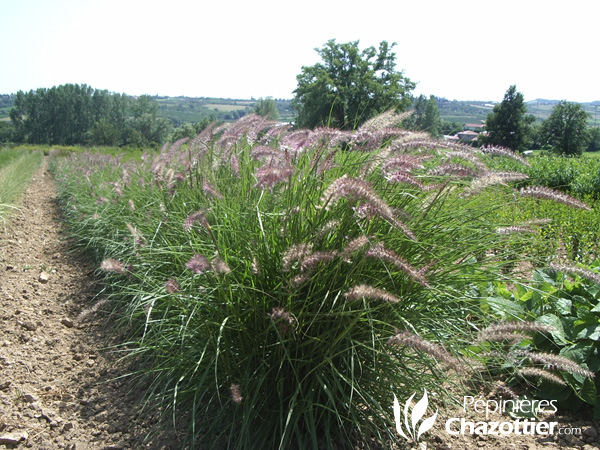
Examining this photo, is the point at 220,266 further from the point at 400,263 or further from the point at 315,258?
the point at 400,263

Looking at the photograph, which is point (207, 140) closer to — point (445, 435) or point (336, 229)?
point (336, 229)

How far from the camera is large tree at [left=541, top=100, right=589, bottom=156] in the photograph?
168ft

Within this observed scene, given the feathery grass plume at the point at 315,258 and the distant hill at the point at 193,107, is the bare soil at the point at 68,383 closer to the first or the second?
the feathery grass plume at the point at 315,258

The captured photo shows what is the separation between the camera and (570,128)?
52719mm

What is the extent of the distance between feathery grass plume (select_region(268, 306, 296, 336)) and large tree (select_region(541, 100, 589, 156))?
56.4 meters

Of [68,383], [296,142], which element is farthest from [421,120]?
[68,383]

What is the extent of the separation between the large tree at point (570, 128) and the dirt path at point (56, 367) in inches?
2188

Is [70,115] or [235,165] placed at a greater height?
[235,165]

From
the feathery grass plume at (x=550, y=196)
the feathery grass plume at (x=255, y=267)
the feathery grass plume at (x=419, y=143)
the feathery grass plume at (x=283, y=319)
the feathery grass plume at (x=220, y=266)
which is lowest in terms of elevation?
the feathery grass plume at (x=283, y=319)

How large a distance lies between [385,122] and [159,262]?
1.65m

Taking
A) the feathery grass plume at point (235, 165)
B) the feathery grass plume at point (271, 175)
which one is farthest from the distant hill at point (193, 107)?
the feathery grass plume at point (271, 175)

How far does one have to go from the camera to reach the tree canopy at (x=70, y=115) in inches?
1481

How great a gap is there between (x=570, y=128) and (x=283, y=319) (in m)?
62.1

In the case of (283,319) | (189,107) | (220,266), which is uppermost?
(220,266)
